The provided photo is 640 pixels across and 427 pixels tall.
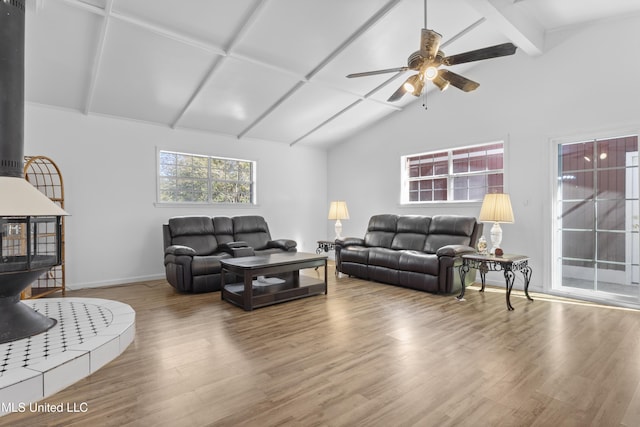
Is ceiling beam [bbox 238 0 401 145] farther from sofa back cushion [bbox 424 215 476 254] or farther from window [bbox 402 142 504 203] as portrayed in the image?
sofa back cushion [bbox 424 215 476 254]

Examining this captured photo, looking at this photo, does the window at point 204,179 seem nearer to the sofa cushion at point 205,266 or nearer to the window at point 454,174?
the sofa cushion at point 205,266

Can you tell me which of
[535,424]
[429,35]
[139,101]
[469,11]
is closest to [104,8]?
[139,101]

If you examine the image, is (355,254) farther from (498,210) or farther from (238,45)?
(238,45)

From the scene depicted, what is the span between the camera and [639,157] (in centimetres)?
384

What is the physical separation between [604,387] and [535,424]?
74cm

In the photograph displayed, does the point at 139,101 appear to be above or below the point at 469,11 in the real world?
below

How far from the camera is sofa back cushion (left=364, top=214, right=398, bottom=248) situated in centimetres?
560

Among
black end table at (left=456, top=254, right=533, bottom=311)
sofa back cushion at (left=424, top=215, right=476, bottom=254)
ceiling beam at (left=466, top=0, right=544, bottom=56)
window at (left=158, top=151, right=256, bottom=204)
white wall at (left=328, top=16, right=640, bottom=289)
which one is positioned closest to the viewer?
ceiling beam at (left=466, top=0, right=544, bottom=56)

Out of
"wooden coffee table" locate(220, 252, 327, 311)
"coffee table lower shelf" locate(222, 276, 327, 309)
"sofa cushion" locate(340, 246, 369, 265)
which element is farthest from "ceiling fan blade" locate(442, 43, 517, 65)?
"sofa cushion" locate(340, 246, 369, 265)

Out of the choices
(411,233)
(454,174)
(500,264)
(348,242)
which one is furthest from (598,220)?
(348,242)

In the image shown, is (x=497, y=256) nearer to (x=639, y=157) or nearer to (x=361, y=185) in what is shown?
(x=639, y=157)

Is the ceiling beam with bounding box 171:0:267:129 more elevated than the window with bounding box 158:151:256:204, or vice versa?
the ceiling beam with bounding box 171:0:267:129

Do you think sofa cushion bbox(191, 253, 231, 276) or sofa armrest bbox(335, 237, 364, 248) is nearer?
sofa cushion bbox(191, 253, 231, 276)

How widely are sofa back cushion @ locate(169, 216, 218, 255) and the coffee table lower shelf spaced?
103 centimetres
